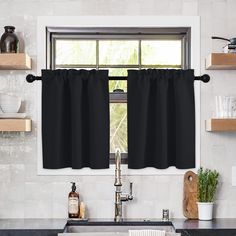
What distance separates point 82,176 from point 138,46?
38.5 inches

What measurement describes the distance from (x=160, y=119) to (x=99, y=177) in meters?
0.56

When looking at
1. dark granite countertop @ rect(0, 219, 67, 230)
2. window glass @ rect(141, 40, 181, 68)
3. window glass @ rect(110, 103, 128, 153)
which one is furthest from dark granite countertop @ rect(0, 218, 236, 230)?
window glass @ rect(141, 40, 181, 68)

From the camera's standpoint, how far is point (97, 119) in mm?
4188

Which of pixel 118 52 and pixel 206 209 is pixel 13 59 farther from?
pixel 206 209

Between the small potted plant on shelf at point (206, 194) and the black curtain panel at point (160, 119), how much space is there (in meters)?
0.16

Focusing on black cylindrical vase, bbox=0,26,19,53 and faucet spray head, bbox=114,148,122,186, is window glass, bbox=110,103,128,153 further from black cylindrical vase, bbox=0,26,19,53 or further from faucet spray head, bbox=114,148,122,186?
black cylindrical vase, bbox=0,26,19,53

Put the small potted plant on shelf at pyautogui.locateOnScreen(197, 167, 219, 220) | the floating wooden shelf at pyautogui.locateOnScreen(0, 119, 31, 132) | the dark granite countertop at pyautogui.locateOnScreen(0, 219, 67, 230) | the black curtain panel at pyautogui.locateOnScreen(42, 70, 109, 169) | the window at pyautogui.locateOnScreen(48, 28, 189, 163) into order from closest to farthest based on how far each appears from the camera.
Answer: the dark granite countertop at pyautogui.locateOnScreen(0, 219, 67, 230) < the floating wooden shelf at pyautogui.locateOnScreen(0, 119, 31, 132) < the small potted plant on shelf at pyautogui.locateOnScreen(197, 167, 219, 220) < the black curtain panel at pyautogui.locateOnScreen(42, 70, 109, 169) < the window at pyautogui.locateOnScreen(48, 28, 189, 163)

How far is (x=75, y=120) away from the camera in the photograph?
13.7 ft

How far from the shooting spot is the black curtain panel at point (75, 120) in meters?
4.18

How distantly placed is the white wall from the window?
17 cm

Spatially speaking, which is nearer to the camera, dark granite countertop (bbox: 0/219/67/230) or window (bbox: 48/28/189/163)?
dark granite countertop (bbox: 0/219/67/230)

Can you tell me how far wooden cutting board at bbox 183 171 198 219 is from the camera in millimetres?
4117

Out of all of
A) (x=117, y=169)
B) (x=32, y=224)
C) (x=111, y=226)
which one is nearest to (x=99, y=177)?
(x=117, y=169)

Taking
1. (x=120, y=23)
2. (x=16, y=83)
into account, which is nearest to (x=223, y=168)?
(x=120, y=23)
